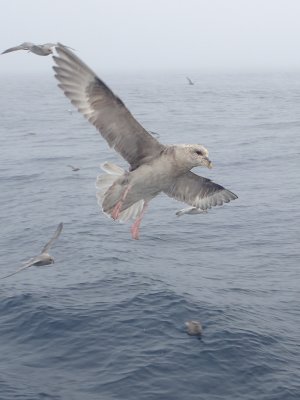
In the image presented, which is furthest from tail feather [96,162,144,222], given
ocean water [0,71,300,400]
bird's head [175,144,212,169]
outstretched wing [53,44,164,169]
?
ocean water [0,71,300,400]

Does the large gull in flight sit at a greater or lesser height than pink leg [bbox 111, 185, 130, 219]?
greater

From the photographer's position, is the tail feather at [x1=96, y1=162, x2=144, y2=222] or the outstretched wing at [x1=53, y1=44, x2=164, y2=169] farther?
the tail feather at [x1=96, y1=162, x2=144, y2=222]

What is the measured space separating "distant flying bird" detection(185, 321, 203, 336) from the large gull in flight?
4.80 metres

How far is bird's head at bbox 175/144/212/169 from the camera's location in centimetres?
1289

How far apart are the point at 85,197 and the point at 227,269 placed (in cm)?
1438

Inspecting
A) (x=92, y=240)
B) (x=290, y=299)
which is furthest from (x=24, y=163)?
(x=290, y=299)

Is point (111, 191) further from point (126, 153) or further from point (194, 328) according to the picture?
point (194, 328)

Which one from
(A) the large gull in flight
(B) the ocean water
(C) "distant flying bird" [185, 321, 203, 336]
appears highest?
(A) the large gull in flight

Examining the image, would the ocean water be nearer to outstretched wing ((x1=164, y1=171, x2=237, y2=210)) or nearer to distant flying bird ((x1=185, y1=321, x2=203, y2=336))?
distant flying bird ((x1=185, y1=321, x2=203, y2=336))

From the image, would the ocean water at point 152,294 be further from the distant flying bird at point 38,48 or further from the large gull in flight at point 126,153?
the distant flying bird at point 38,48

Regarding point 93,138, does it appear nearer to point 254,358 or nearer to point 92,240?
point 92,240

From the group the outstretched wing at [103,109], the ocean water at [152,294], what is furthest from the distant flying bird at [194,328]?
the outstretched wing at [103,109]

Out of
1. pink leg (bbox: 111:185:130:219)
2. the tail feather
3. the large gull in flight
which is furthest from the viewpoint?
the tail feather

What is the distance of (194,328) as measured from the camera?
18.4 metres
